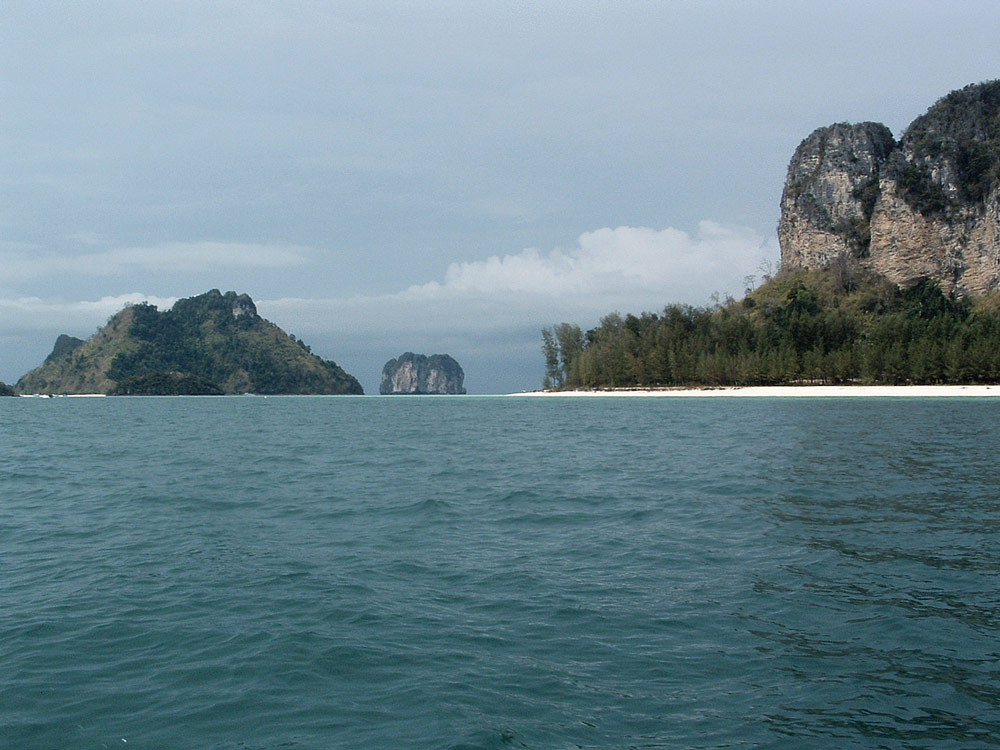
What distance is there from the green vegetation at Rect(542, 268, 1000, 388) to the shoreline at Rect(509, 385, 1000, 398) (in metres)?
3.52

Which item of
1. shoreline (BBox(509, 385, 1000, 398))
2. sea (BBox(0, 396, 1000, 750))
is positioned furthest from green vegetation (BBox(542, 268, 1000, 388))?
sea (BBox(0, 396, 1000, 750))

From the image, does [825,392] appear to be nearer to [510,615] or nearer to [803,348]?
[803,348]

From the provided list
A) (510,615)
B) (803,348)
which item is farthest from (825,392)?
(510,615)

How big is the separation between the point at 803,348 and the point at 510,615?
160903 mm

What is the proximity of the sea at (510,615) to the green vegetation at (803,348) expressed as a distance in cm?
11703

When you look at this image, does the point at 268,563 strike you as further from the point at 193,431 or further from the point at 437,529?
the point at 193,431

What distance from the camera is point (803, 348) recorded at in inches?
6211

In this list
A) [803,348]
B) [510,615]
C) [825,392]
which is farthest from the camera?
[803,348]

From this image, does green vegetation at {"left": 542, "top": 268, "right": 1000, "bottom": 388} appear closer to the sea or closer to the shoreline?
the shoreline

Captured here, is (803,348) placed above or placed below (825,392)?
above

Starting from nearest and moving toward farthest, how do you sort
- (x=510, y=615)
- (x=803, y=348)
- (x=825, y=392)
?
(x=510, y=615) < (x=825, y=392) < (x=803, y=348)

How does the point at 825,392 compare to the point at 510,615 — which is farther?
the point at 825,392

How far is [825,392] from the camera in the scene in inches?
4825

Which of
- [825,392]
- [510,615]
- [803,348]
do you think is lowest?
[510,615]
